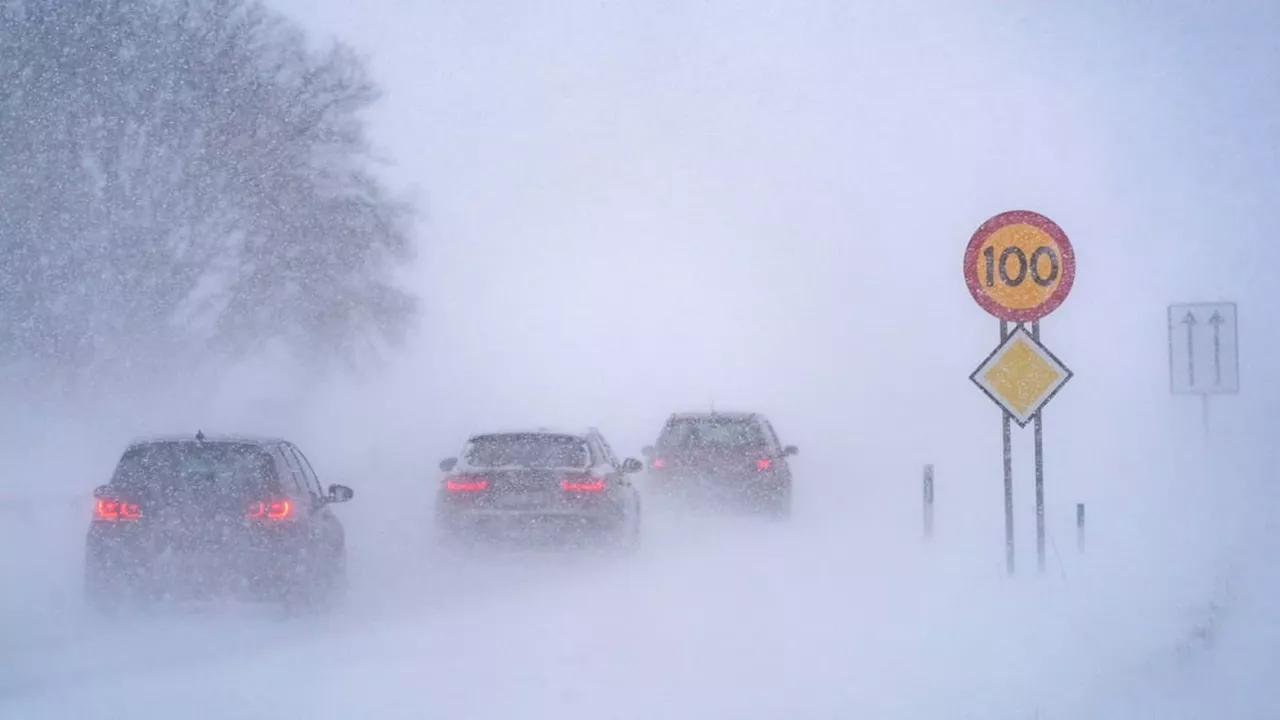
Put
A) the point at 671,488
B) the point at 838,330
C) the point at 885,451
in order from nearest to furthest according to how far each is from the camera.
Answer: the point at 671,488
the point at 885,451
the point at 838,330

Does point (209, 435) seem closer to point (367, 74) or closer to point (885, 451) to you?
point (367, 74)

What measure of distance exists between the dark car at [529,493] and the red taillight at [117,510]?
A: 4075 mm

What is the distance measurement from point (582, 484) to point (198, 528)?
15.1 ft

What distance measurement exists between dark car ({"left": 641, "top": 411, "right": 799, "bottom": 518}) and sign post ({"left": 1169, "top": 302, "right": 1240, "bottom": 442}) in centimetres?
553

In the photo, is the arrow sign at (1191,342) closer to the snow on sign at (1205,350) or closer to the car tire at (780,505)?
the snow on sign at (1205,350)

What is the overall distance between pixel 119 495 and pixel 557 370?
88.5 m

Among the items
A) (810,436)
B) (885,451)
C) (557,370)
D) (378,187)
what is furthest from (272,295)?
(557,370)

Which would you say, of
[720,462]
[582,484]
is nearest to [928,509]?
[720,462]

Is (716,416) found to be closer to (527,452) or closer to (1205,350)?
(1205,350)

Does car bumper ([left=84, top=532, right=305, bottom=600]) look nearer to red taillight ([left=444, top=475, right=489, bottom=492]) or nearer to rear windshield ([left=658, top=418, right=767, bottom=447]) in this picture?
red taillight ([left=444, top=475, right=489, bottom=492])

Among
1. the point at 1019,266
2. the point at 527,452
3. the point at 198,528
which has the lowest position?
the point at 198,528

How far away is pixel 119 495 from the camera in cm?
1201

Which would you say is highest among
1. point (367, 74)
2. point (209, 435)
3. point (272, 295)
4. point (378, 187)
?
point (367, 74)

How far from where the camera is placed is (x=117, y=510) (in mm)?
11977
